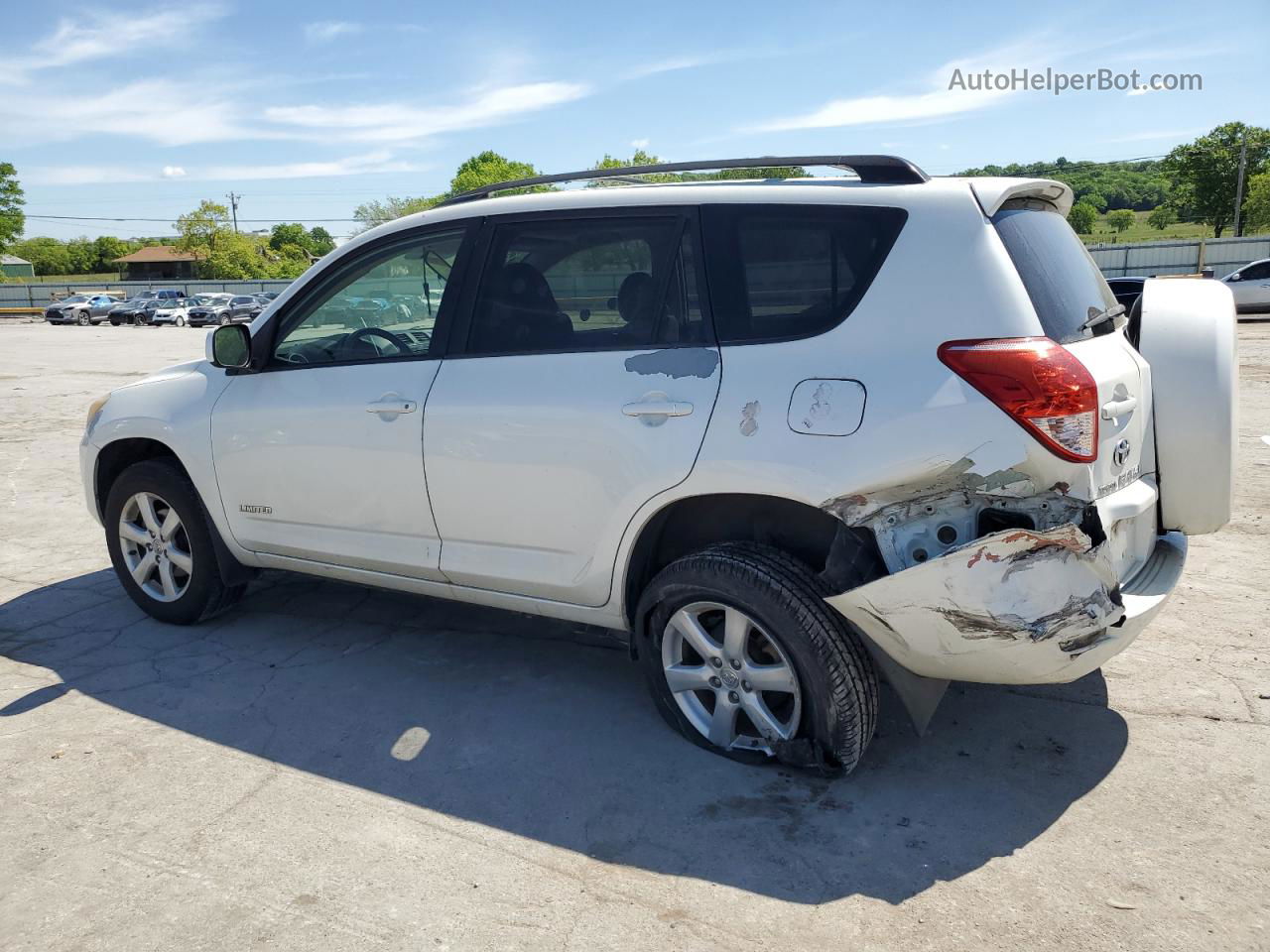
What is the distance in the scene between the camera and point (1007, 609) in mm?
2811

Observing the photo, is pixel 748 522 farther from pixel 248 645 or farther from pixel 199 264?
pixel 199 264

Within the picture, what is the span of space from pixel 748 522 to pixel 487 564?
1.04 metres

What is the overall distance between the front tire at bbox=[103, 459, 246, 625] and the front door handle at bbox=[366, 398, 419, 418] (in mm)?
1296

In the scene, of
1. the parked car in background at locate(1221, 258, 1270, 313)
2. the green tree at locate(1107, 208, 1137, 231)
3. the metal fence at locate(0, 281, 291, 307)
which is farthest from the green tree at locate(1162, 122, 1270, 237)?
the metal fence at locate(0, 281, 291, 307)

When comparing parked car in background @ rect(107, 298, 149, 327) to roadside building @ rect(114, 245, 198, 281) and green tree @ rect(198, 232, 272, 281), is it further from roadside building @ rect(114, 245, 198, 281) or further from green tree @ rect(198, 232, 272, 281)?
roadside building @ rect(114, 245, 198, 281)

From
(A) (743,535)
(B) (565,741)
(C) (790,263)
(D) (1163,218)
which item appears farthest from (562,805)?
(D) (1163,218)

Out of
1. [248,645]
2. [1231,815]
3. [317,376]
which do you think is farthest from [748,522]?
[248,645]

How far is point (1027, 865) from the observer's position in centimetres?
281

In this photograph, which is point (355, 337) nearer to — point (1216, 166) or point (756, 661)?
point (756, 661)

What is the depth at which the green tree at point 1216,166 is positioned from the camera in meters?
64.9

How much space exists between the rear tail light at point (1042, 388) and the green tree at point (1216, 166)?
7454 centimetres

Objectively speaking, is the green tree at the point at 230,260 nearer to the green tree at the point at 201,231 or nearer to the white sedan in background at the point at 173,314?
the green tree at the point at 201,231

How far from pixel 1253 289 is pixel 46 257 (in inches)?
5128

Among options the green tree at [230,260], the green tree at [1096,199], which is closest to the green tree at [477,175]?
the green tree at [230,260]
